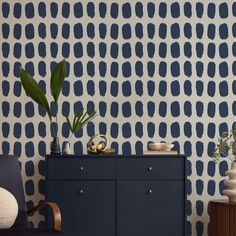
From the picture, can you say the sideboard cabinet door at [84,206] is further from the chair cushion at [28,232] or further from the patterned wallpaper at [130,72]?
the chair cushion at [28,232]

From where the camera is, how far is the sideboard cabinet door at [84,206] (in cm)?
514

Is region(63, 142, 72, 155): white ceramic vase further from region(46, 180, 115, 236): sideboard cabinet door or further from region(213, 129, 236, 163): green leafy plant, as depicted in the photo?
region(213, 129, 236, 163): green leafy plant

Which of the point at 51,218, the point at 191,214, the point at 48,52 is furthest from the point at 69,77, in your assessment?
the point at 191,214

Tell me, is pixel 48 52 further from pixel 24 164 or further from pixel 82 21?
pixel 24 164

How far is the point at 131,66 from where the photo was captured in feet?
18.8

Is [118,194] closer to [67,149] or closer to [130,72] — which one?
[67,149]

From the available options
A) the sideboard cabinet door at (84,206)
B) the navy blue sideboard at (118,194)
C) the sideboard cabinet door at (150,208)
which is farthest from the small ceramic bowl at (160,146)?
the sideboard cabinet door at (84,206)

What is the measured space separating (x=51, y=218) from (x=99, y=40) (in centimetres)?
170

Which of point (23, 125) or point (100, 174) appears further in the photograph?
point (23, 125)

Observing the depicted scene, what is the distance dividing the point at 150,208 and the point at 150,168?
0.33 meters

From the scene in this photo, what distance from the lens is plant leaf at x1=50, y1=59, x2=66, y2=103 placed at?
5277mm

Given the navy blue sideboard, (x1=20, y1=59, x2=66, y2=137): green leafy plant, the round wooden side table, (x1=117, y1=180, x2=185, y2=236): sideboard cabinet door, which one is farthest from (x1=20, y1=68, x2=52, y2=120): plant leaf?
the round wooden side table

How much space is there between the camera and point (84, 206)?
16.9ft

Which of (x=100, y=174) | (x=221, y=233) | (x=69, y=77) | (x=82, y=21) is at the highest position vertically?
(x=82, y=21)
